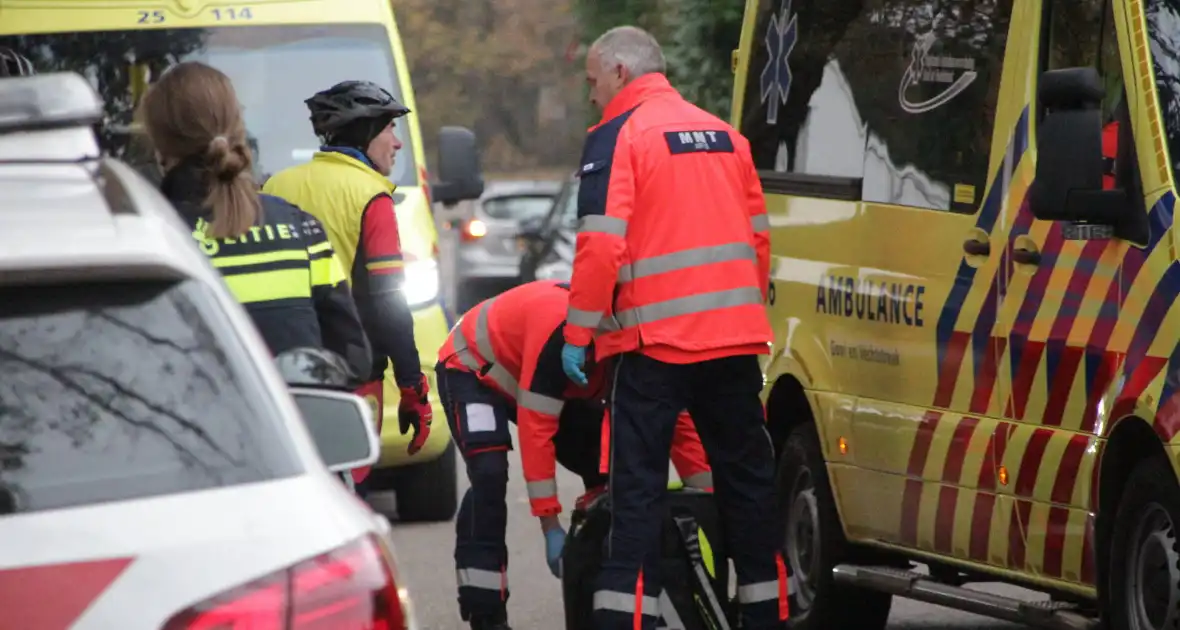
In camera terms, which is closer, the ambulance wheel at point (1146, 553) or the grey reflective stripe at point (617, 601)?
the ambulance wheel at point (1146, 553)

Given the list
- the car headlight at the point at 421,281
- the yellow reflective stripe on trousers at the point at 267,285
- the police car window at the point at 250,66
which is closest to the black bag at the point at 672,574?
the yellow reflective stripe on trousers at the point at 267,285

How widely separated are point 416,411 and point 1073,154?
2.30 metres

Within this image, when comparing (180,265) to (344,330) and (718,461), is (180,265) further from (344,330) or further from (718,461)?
(718,461)

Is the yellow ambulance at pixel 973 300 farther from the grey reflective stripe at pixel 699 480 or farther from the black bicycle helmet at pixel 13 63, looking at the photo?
the black bicycle helmet at pixel 13 63

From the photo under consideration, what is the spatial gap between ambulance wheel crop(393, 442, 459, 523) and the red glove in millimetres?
3857

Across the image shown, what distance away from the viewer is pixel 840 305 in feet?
25.5

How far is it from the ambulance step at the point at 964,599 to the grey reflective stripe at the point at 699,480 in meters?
0.63

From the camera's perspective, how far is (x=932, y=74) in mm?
7371

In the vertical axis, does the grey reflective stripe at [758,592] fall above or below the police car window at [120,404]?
below

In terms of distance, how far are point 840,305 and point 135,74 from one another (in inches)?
182

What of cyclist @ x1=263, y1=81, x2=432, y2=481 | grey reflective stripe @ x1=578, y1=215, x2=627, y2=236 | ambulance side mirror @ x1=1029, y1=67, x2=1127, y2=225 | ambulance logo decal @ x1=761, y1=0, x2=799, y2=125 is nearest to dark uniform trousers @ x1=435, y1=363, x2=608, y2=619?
cyclist @ x1=263, y1=81, x2=432, y2=481

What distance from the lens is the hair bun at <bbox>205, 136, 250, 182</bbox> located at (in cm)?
582

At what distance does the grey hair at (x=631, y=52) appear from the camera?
6.96m

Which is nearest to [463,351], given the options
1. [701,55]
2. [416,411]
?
[416,411]
